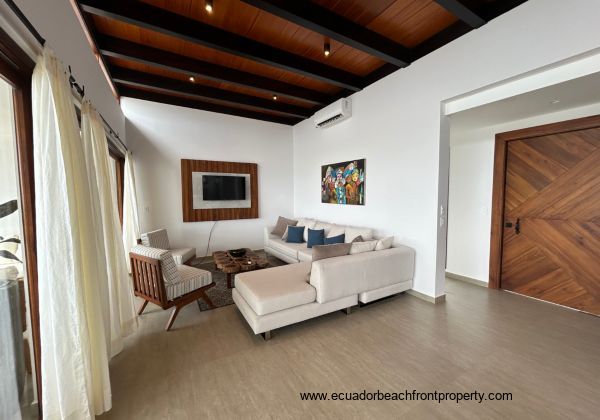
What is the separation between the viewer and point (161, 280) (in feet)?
7.57

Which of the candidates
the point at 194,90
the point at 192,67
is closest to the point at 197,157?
the point at 194,90

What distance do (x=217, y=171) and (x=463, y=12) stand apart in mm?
4656

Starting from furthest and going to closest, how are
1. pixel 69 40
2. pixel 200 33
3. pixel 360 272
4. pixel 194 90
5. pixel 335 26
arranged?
1. pixel 194 90
2. pixel 360 272
3. pixel 200 33
4. pixel 335 26
5. pixel 69 40

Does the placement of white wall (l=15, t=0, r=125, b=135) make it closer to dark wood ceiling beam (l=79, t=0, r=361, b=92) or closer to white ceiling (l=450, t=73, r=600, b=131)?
dark wood ceiling beam (l=79, t=0, r=361, b=92)

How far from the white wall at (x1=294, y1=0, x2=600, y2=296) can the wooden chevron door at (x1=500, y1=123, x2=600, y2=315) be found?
1239 mm

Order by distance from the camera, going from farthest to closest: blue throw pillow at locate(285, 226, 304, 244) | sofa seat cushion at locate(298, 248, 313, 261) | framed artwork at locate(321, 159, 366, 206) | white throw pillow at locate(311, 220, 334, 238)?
blue throw pillow at locate(285, 226, 304, 244) → white throw pillow at locate(311, 220, 334, 238) → framed artwork at locate(321, 159, 366, 206) → sofa seat cushion at locate(298, 248, 313, 261)

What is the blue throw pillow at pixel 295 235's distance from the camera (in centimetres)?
482

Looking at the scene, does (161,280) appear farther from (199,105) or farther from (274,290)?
(199,105)

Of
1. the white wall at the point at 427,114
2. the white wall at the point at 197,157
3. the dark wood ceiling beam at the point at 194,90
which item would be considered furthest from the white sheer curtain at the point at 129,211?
the white wall at the point at 427,114

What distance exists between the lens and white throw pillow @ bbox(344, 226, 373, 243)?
3.69m

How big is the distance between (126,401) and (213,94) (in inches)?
171

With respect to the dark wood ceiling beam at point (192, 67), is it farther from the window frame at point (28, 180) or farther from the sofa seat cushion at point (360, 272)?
the sofa seat cushion at point (360, 272)

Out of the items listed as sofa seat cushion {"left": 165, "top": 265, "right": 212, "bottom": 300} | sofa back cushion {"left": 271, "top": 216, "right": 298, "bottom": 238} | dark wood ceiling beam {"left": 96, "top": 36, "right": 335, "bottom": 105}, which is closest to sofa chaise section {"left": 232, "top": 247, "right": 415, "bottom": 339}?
sofa seat cushion {"left": 165, "top": 265, "right": 212, "bottom": 300}

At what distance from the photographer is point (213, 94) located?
13.9 feet
